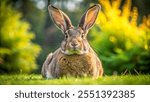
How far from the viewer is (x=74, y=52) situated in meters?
5.43

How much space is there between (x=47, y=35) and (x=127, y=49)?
846mm

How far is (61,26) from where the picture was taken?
5.61 meters

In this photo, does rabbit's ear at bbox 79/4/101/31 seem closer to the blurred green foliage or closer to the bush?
the bush

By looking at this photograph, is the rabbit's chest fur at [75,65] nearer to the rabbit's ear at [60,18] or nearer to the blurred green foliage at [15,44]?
the rabbit's ear at [60,18]

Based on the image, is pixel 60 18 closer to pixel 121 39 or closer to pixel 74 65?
pixel 74 65

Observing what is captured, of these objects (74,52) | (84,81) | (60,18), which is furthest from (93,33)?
A: (84,81)

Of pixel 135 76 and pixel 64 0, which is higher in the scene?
pixel 64 0

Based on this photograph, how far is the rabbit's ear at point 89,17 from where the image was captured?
560 cm

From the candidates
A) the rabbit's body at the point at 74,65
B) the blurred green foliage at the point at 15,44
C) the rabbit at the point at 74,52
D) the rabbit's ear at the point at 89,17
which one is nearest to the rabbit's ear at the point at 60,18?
the rabbit at the point at 74,52

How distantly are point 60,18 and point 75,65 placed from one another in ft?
1.58

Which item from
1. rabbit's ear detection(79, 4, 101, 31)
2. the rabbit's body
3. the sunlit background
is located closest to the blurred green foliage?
the sunlit background

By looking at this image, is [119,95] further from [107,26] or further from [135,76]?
[107,26]

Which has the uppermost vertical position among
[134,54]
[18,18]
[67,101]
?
[18,18]

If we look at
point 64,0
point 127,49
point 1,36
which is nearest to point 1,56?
point 1,36
